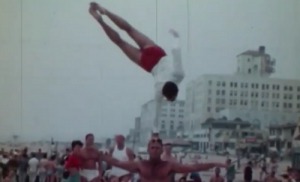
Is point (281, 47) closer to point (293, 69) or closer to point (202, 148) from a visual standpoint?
point (293, 69)

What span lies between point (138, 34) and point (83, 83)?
1.65 ft

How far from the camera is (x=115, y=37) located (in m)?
4.37

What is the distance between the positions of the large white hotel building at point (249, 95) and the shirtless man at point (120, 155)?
16.9 inches

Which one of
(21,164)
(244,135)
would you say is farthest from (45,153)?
(244,135)

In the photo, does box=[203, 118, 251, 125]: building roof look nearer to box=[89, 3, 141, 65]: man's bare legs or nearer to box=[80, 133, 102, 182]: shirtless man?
box=[89, 3, 141, 65]: man's bare legs

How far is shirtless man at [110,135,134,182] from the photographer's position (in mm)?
4285

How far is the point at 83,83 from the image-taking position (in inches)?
177

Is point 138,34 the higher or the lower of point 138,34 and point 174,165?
the higher

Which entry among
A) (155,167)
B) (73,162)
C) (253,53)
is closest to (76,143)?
(73,162)

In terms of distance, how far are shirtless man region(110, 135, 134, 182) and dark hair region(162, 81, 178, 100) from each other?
0.45m

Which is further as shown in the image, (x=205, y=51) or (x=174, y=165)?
(x=205, y=51)

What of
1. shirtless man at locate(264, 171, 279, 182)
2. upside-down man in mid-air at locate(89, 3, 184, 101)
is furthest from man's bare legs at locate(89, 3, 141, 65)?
shirtless man at locate(264, 171, 279, 182)

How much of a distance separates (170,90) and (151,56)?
9.4 inches

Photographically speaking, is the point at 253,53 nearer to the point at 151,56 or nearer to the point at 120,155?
the point at 151,56
